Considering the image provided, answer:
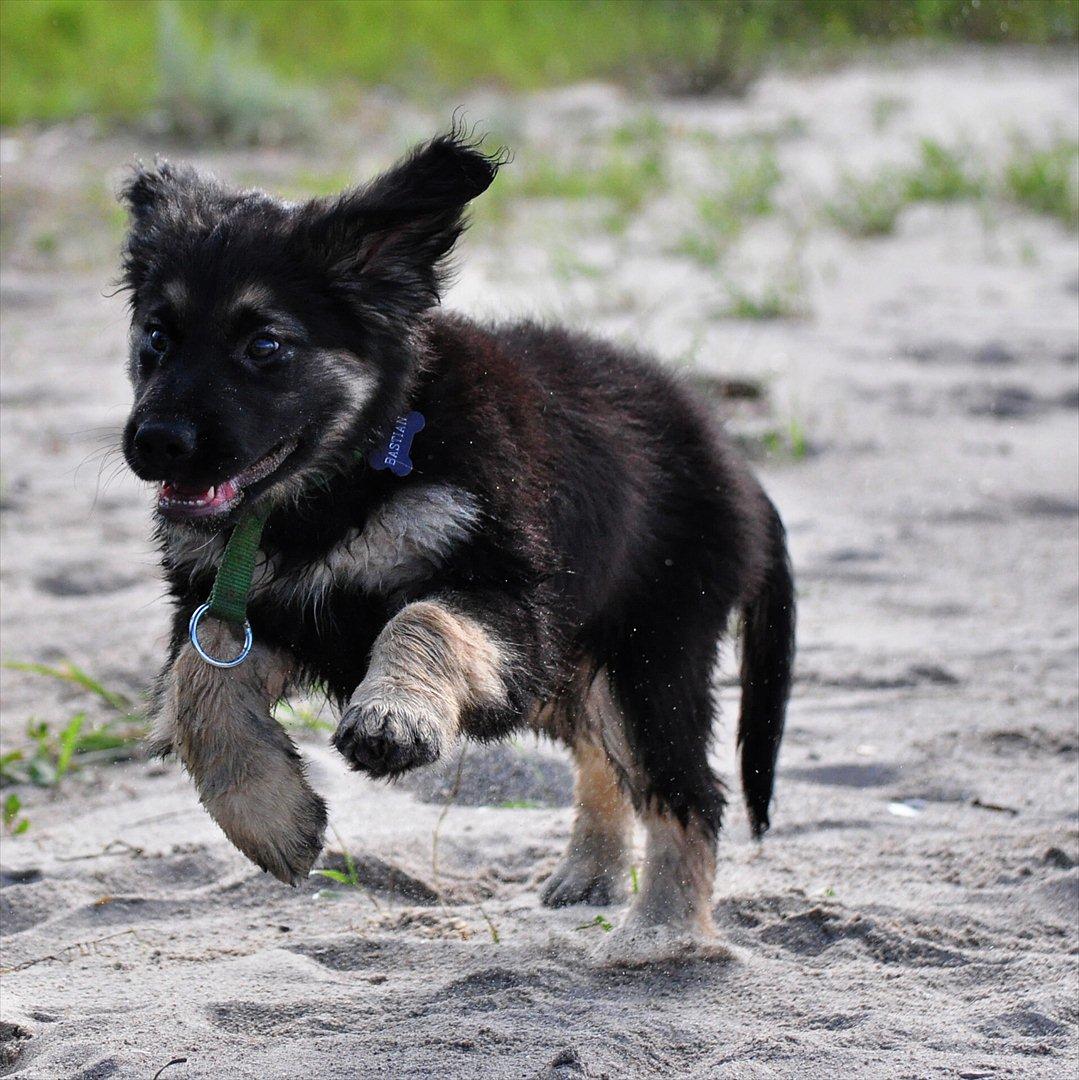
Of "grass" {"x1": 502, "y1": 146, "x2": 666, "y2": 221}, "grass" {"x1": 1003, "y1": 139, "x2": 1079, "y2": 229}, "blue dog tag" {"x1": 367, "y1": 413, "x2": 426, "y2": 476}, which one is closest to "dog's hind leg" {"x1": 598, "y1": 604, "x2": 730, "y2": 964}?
"blue dog tag" {"x1": 367, "y1": 413, "x2": 426, "y2": 476}

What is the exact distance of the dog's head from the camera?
3057 millimetres

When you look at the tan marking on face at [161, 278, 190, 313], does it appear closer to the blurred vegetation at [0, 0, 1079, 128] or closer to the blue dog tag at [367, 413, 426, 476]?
the blue dog tag at [367, 413, 426, 476]

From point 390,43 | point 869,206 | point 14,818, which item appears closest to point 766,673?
point 14,818

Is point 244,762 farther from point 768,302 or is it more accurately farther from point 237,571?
point 768,302

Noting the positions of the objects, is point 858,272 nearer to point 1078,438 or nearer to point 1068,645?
point 1078,438

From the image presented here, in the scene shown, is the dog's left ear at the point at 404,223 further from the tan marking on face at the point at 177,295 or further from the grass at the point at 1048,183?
the grass at the point at 1048,183

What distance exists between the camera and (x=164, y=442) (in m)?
2.94

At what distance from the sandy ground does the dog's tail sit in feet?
0.67

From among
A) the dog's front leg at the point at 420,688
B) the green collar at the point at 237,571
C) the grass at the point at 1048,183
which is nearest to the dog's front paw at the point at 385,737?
the dog's front leg at the point at 420,688

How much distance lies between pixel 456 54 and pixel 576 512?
35.0ft

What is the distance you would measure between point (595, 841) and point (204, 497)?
1.40 metres

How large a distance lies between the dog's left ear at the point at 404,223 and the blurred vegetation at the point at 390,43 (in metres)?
7.89

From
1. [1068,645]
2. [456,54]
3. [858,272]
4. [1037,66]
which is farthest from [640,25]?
[1068,645]

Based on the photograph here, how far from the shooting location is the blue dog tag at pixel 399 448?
3.19 metres
